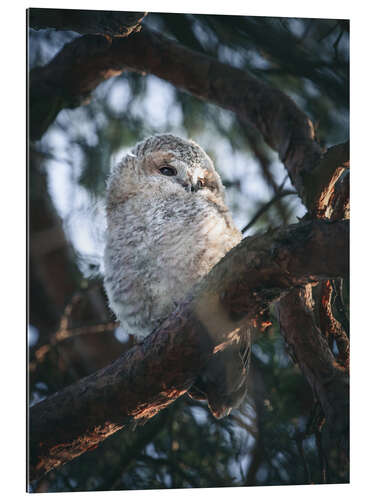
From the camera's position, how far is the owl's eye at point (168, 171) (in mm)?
2465

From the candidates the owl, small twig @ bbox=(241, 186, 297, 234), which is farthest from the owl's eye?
small twig @ bbox=(241, 186, 297, 234)

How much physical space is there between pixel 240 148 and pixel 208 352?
114cm

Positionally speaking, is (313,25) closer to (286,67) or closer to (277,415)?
(286,67)

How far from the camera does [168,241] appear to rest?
214 cm

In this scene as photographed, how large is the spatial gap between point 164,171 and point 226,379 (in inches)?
36.2

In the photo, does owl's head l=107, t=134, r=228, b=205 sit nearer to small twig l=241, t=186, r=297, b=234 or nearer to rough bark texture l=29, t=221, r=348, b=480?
small twig l=241, t=186, r=297, b=234

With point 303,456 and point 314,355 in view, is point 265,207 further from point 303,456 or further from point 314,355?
point 303,456

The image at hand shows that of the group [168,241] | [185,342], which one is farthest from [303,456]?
[168,241]

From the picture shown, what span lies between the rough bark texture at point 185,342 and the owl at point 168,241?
0.69ft

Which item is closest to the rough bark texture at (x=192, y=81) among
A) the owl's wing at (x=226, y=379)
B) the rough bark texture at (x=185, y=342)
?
the owl's wing at (x=226, y=379)

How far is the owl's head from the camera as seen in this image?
2406 mm

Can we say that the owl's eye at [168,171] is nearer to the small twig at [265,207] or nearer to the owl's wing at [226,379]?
the small twig at [265,207]

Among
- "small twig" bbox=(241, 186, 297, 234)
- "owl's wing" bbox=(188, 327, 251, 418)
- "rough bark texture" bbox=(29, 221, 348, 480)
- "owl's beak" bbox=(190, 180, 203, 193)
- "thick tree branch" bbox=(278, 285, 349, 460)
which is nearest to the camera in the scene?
"rough bark texture" bbox=(29, 221, 348, 480)

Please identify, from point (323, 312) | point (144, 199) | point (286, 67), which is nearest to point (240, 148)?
point (286, 67)
